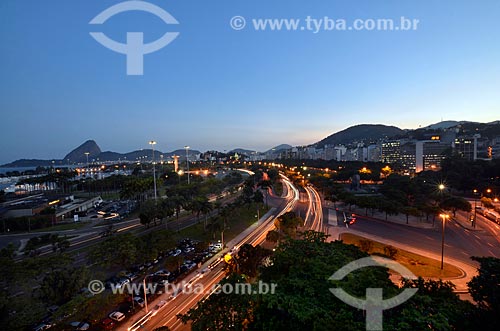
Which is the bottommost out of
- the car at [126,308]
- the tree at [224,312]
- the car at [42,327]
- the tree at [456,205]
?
the car at [126,308]

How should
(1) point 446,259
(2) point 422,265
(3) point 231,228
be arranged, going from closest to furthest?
(2) point 422,265, (1) point 446,259, (3) point 231,228

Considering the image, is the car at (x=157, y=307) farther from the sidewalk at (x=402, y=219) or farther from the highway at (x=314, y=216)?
the sidewalk at (x=402, y=219)

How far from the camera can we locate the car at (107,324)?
41.6 feet

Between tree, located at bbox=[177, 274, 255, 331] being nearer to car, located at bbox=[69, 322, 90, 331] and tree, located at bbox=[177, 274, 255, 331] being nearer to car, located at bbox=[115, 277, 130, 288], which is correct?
car, located at bbox=[69, 322, 90, 331]

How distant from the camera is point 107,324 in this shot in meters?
12.8

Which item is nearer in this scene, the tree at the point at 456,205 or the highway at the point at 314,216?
the highway at the point at 314,216

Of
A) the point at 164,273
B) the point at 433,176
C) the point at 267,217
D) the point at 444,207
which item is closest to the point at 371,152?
the point at 433,176

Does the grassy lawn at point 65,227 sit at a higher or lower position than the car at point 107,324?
lower

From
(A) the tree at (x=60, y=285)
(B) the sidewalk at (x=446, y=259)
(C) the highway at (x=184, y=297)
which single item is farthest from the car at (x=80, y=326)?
(B) the sidewalk at (x=446, y=259)

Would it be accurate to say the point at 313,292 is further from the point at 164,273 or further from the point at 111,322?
the point at 164,273

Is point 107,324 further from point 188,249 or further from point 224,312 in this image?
point 188,249

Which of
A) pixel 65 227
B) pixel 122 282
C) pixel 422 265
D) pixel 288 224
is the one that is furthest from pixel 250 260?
pixel 65 227

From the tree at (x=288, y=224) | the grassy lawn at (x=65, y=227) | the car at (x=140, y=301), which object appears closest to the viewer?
the car at (x=140, y=301)

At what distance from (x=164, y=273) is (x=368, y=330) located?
15.4 m
